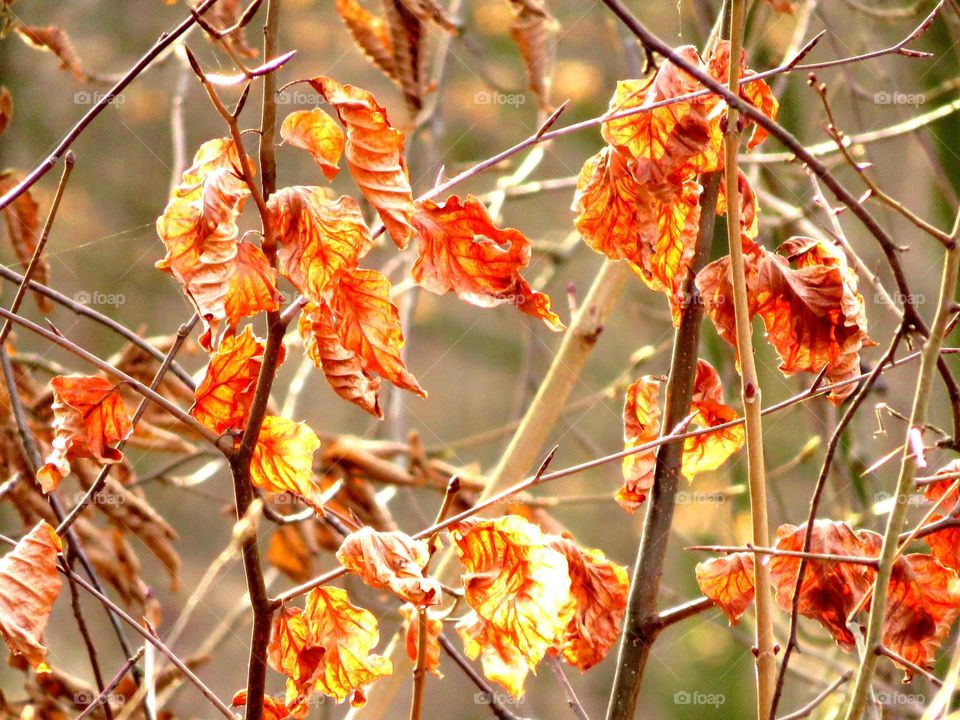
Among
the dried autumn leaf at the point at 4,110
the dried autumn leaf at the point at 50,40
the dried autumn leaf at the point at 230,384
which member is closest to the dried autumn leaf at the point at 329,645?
the dried autumn leaf at the point at 230,384

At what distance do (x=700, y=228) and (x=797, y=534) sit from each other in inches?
9.6

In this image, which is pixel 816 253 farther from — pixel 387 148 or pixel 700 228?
pixel 387 148

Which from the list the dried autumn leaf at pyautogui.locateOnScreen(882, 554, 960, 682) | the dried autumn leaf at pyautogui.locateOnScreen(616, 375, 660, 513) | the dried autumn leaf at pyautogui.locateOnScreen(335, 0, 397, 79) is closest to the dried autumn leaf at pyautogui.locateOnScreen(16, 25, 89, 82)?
the dried autumn leaf at pyautogui.locateOnScreen(335, 0, 397, 79)

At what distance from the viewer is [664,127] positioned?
66cm

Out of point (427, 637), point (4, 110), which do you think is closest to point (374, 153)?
point (427, 637)

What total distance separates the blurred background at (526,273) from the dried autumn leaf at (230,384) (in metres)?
0.90

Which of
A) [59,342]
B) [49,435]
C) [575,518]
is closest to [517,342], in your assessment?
[575,518]

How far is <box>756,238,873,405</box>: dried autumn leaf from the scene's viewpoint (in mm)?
666

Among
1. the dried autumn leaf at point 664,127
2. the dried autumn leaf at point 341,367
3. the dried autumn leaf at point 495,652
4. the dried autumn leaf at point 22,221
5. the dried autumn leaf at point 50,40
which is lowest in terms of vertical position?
the dried autumn leaf at point 495,652

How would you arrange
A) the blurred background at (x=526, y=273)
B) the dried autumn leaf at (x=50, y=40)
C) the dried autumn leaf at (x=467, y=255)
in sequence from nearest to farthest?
the dried autumn leaf at (x=467, y=255) → the dried autumn leaf at (x=50, y=40) → the blurred background at (x=526, y=273)

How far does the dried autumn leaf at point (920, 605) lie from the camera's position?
0.66 meters

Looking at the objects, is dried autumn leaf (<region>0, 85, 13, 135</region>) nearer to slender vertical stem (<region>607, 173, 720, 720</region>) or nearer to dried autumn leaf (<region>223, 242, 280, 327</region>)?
dried autumn leaf (<region>223, 242, 280, 327</region>)

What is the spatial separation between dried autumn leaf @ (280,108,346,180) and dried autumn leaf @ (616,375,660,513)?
308 millimetres

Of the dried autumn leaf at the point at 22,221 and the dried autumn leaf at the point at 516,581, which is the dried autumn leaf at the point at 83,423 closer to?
the dried autumn leaf at the point at 516,581
